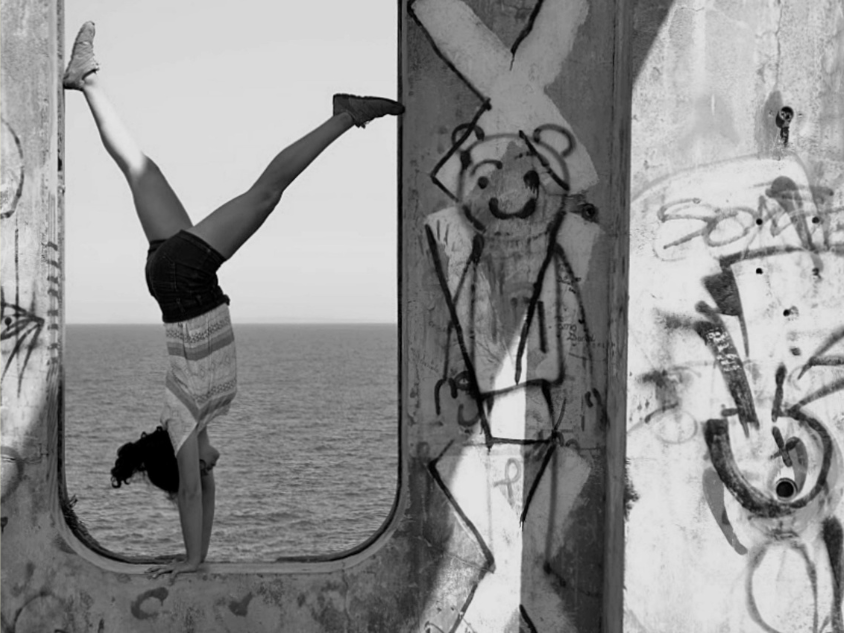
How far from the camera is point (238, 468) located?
42.9 meters

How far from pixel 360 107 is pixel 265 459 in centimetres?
4108

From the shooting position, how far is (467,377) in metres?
5.02

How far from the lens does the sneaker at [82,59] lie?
16.2ft

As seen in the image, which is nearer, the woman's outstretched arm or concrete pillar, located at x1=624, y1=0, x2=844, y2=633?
concrete pillar, located at x1=624, y1=0, x2=844, y2=633

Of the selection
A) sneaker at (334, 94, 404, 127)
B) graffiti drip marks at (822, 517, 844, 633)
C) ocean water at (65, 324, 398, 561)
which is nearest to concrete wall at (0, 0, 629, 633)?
sneaker at (334, 94, 404, 127)

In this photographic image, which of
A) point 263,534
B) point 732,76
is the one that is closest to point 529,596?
point 732,76

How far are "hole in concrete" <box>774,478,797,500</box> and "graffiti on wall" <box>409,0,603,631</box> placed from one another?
2.65ft

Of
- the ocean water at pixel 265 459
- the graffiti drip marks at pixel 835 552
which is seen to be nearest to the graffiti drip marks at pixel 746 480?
the graffiti drip marks at pixel 835 552

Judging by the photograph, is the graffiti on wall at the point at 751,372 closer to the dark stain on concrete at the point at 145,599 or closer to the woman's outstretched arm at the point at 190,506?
the woman's outstretched arm at the point at 190,506

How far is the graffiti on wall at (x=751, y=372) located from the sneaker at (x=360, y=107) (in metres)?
1.20

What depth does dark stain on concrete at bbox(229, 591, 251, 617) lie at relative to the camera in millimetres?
5004

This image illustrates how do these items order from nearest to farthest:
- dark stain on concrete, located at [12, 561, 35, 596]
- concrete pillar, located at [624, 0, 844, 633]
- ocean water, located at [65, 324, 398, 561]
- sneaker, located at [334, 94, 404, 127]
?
concrete pillar, located at [624, 0, 844, 633] < sneaker, located at [334, 94, 404, 127] < dark stain on concrete, located at [12, 561, 35, 596] < ocean water, located at [65, 324, 398, 561]

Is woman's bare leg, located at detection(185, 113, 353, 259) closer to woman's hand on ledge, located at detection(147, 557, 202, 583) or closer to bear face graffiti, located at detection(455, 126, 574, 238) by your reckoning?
bear face graffiti, located at detection(455, 126, 574, 238)

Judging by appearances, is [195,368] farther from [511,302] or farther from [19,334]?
[511,302]
